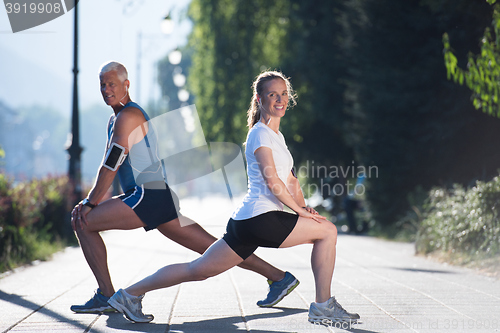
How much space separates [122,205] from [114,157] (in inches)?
14.5

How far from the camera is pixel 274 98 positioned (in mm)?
5203

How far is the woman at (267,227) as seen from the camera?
493 cm

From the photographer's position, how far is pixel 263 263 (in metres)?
6.00

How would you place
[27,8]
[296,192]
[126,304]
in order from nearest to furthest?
1. [126,304]
2. [296,192]
3. [27,8]

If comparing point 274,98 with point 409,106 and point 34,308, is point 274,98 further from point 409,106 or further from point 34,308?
point 409,106

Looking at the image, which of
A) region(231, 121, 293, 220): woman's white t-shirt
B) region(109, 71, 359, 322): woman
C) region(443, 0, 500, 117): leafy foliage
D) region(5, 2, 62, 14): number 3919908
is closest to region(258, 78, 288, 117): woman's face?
region(109, 71, 359, 322): woman

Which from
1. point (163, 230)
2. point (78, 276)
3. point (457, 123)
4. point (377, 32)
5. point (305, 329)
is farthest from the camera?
point (377, 32)

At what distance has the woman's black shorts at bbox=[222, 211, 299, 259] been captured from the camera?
193 inches

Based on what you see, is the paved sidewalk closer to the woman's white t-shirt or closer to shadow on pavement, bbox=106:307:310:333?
shadow on pavement, bbox=106:307:310:333

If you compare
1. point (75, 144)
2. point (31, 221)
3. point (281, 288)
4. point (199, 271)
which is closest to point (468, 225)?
point (281, 288)

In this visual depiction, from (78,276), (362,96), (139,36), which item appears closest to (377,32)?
(362,96)

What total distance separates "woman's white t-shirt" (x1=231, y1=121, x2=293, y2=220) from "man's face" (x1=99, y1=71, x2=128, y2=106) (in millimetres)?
1266

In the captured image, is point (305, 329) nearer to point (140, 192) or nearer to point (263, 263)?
point (263, 263)

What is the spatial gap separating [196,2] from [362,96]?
12438mm
